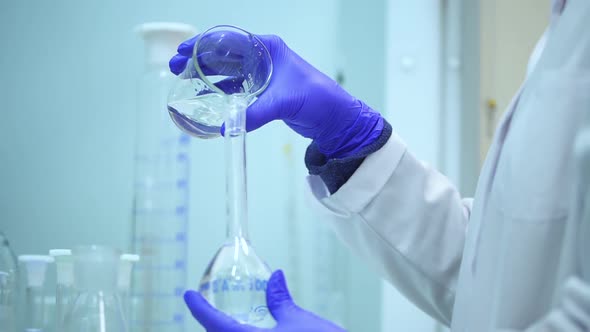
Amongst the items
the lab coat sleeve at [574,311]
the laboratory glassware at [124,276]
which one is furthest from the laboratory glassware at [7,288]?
the lab coat sleeve at [574,311]

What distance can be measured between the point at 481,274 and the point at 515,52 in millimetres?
1109

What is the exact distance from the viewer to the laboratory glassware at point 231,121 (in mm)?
788

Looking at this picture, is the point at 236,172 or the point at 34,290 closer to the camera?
the point at 236,172

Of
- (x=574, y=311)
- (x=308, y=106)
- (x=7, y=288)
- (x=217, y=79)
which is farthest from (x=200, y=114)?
(x=574, y=311)

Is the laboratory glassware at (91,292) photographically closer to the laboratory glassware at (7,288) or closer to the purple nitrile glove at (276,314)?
the laboratory glassware at (7,288)

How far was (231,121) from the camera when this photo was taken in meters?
0.86

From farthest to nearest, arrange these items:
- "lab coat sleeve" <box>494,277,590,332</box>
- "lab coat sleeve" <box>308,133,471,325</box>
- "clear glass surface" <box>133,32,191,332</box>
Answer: "clear glass surface" <box>133,32,191,332</box>
"lab coat sleeve" <box>308,133,471,325</box>
"lab coat sleeve" <box>494,277,590,332</box>

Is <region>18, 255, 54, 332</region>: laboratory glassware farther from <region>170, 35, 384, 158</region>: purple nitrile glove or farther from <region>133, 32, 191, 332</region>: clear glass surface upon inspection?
<region>170, 35, 384, 158</region>: purple nitrile glove

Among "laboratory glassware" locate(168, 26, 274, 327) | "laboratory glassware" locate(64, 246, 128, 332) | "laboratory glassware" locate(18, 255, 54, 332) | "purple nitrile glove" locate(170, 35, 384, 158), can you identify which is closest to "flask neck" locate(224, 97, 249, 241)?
"laboratory glassware" locate(168, 26, 274, 327)

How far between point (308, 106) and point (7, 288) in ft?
1.95

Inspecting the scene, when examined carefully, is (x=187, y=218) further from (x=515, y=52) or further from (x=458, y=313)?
(x=515, y=52)

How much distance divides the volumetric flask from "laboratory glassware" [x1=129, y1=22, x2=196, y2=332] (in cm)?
42

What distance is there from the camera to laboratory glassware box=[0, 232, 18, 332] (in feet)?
3.28

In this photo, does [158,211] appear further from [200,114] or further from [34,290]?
[200,114]
